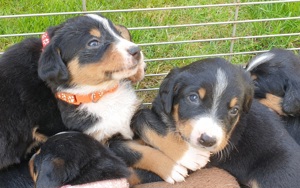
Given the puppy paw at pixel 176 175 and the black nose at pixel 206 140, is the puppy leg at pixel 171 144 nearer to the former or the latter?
the puppy paw at pixel 176 175

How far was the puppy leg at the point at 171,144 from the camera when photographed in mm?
3871

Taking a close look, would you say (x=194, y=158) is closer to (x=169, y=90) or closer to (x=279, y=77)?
(x=169, y=90)

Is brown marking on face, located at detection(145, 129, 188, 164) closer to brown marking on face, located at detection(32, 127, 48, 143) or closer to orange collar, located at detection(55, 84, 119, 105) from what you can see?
orange collar, located at detection(55, 84, 119, 105)

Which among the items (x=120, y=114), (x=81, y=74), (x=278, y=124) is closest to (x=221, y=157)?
(x=278, y=124)

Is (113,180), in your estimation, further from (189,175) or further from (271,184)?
A: (271,184)

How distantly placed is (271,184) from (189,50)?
2003mm

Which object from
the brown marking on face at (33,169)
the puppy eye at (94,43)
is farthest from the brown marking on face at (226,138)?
the brown marking on face at (33,169)

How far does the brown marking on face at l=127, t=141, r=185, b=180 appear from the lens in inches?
152

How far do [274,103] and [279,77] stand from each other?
0.74ft

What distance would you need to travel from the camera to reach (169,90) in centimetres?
370

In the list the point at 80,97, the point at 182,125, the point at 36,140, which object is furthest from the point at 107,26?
the point at 36,140

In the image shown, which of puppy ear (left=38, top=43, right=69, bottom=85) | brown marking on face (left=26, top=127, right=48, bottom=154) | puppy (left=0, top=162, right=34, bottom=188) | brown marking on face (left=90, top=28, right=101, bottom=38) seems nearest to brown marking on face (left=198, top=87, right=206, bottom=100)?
brown marking on face (left=90, top=28, right=101, bottom=38)

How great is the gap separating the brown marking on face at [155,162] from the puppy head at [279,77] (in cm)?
109

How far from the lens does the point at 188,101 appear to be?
3564 mm
